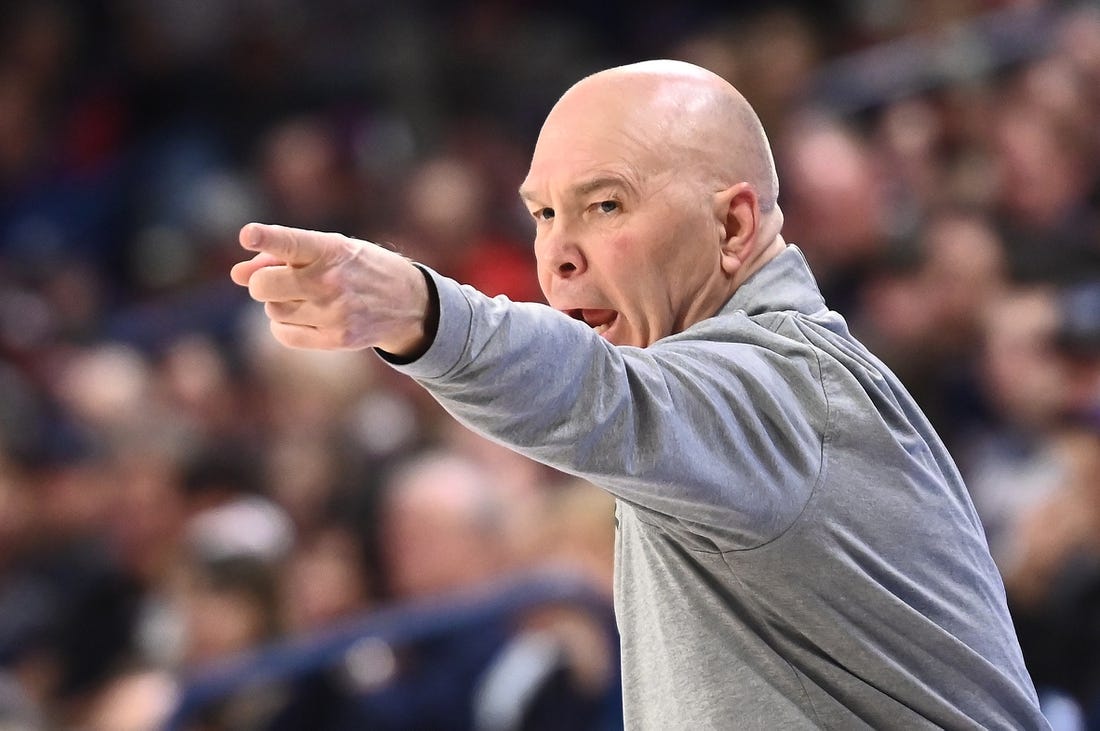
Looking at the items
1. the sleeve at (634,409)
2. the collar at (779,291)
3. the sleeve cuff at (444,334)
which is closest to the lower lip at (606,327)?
the collar at (779,291)

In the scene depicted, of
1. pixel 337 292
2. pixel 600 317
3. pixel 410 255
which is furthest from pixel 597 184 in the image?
pixel 410 255

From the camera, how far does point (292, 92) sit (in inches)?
228

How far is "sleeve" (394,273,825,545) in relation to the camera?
111 centimetres

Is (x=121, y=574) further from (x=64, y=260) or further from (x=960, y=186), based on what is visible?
(x=960, y=186)

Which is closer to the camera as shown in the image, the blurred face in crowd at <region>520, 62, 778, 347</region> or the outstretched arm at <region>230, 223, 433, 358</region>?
the outstretched arm at <region>230, 223, 433, 358</region>

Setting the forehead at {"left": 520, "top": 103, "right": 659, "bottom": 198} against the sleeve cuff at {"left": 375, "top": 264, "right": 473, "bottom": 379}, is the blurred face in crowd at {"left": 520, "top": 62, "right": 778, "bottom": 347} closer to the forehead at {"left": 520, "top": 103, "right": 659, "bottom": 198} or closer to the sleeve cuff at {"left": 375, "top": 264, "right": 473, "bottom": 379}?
the forehead at {"left": 520, "top": 103, "right": 659, "bottom": 198}

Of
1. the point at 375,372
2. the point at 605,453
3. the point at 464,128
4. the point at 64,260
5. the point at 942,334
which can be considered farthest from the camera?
the point at 464,128

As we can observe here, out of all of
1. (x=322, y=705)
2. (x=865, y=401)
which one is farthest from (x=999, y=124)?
(x=865, y=401)

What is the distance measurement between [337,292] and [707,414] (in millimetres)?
313

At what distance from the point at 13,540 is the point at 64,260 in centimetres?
131

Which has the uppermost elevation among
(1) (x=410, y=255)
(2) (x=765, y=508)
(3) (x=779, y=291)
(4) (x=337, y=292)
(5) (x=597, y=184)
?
(1) (x=410, y=255)

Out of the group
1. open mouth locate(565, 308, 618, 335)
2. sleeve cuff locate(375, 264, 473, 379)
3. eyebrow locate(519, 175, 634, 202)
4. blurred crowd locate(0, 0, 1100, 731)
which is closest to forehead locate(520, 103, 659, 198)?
eyebrow locate(519, 175, 634, 202)

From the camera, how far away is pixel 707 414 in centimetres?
119

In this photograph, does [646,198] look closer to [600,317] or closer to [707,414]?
[600,317]
